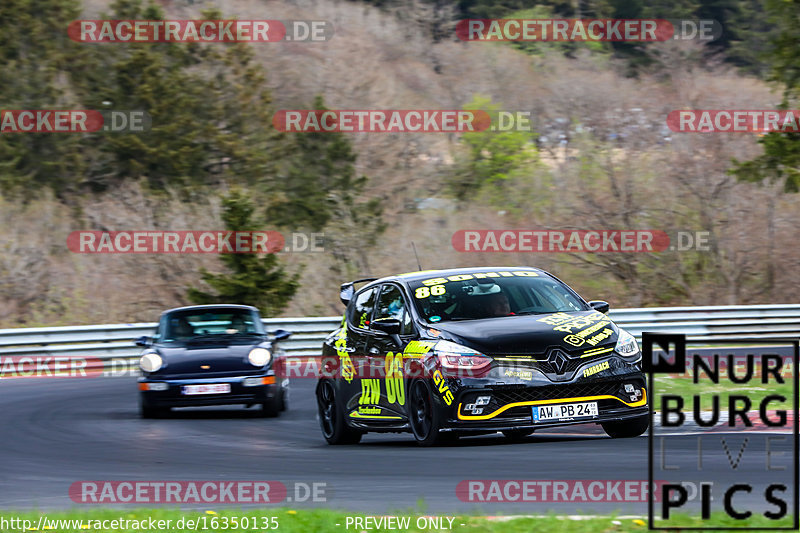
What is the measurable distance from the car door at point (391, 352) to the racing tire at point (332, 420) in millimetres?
820

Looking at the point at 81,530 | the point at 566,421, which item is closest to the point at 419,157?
the point at 566,421

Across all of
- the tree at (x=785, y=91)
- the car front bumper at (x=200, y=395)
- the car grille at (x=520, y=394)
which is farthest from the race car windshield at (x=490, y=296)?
the tree at (x=785, y=91)

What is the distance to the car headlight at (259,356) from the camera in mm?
15880

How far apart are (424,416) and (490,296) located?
1.42m

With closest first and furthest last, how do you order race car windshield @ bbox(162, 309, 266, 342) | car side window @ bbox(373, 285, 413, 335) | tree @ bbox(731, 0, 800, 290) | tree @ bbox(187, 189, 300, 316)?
1. car side window @ bbox(373, 285, 413, 335)
2. race car windshield @ bbox(162, 309, 266, 342)
3. tree @ bbox(731, 0, 800, 290)
4. tree @ bbox(187, 189, 300, 316)

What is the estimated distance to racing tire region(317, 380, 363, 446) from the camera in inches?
500

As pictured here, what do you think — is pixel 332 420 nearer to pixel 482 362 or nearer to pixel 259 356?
pixel 482 362

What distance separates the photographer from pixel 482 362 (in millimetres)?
10633

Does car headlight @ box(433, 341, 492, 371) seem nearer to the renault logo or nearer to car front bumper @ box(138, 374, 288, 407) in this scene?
the renault logo

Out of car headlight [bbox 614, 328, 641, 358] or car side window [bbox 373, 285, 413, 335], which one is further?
car side window [bbox 373, 285, 413, 335]

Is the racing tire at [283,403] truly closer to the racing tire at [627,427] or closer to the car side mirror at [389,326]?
the car side mirror at [389,326]

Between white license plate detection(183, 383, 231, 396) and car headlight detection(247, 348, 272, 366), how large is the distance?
1.50 feet

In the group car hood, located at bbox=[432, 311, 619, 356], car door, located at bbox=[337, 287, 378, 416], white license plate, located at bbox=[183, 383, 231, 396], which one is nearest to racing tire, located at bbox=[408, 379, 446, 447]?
car hood, located at bbox=[432, 311, 619, 356]

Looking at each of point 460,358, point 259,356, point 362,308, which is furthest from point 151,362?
point 460,358
